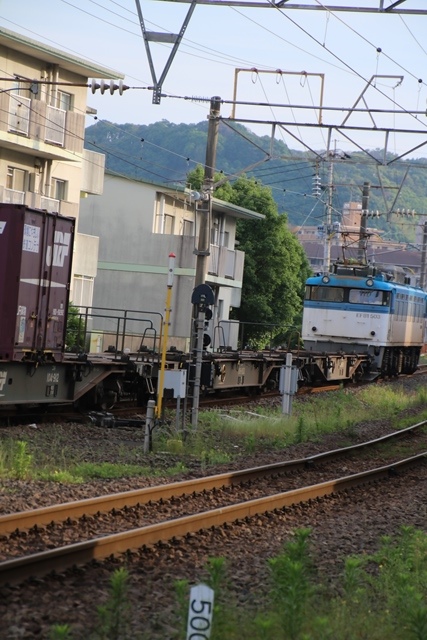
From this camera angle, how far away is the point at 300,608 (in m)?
6.23

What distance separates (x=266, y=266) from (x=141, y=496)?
42.3 meters

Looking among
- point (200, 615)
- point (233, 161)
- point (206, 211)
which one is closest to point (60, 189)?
point (206, 211)

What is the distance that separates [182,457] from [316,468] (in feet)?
6.12

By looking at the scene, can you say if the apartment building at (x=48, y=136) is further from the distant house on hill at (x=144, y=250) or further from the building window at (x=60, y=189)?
the distant house on hill at (x=144, y=250)

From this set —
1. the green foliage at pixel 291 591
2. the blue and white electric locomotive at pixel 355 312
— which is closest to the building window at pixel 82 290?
the blue and white electric locomotive at pixel 355 312

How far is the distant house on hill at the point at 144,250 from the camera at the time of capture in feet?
137

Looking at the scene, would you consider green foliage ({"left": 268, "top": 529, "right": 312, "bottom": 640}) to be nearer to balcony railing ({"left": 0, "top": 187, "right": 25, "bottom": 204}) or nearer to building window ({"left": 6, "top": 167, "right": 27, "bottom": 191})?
balcony railing ({"left": 0, "top": 187, "right": 25, "bottom": 204})

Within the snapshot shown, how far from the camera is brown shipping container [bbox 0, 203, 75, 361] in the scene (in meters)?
15.5

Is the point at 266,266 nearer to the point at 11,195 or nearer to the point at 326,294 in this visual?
the point at 326,294

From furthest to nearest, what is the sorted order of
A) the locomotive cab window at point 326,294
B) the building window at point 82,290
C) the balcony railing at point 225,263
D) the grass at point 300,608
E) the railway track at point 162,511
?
1. the balcony railing at point 225,263
2. the building window at point 82,290
3. the locomotive cab window at point 326,294
4. the railway track at point 162,511
5. the grass at point 300,608

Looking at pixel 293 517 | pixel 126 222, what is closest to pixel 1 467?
pixel 293 517

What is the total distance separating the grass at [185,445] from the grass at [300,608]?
4.60 metres

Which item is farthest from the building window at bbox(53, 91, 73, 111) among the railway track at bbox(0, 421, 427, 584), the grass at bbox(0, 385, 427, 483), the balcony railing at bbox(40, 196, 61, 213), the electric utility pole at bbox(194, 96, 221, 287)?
the railway track at bbox(0, 421, 427, 584)

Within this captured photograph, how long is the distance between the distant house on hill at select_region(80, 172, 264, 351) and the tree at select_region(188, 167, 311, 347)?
22.2 feet
